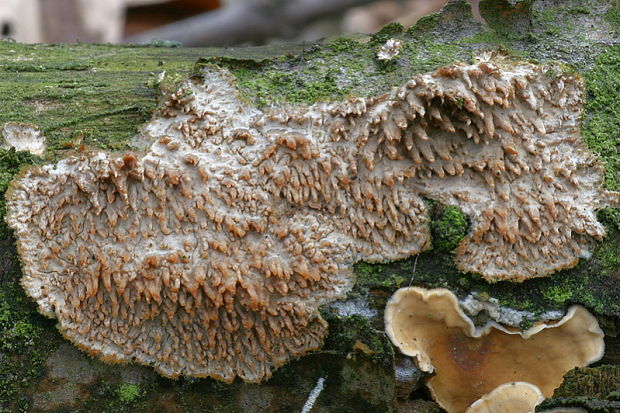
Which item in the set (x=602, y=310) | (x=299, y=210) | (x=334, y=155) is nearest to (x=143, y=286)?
(x=299, y=210)

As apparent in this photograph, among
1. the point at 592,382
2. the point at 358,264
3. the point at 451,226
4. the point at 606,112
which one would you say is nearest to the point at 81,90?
the point at 358,264

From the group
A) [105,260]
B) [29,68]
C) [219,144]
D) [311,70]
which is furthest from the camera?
[29,68]

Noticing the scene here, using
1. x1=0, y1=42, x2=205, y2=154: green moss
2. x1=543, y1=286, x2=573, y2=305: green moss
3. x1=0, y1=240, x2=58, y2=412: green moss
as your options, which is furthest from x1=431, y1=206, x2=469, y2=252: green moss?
x1=0, y1=240, x2=58, y2=412: green moss

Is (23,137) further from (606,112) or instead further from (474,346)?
(606,112)

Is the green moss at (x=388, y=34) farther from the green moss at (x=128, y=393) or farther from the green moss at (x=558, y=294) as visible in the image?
the green moss at (x=128, y=393)

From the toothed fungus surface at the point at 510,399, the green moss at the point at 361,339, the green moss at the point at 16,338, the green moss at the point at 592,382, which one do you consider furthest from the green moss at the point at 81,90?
the green moss at the point at 592,382

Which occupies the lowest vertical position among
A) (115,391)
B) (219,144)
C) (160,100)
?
(115,391)

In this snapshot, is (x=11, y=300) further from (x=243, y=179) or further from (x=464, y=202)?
(x=464, y=202)
